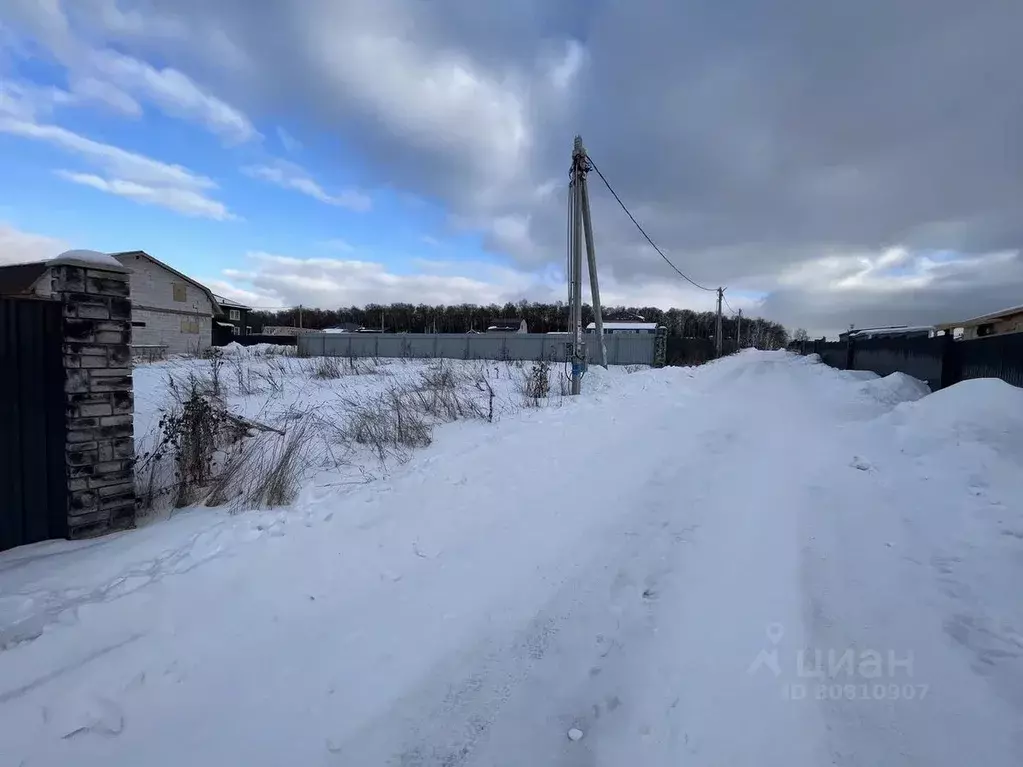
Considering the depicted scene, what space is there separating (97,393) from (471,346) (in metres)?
35.3

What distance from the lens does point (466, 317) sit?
99250 mm

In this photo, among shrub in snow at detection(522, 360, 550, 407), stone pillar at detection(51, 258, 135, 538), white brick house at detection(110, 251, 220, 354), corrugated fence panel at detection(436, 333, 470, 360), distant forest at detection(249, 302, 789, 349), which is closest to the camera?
stone pillar at detection(51, 258, 135, 538)

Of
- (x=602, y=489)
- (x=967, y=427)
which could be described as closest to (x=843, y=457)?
(x=967, y=427)

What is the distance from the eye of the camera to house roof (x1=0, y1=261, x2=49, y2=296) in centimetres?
500

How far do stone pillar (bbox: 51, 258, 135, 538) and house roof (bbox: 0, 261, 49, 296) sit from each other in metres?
1.45

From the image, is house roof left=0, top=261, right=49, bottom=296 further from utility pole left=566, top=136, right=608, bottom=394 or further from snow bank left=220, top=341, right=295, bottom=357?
snow bank left=220, top=341, right=295, bottom=357

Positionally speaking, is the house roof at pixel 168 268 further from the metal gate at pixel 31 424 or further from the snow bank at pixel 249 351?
the metal gate at pixel 31 424

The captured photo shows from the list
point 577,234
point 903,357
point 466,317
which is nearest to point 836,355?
point 903,357

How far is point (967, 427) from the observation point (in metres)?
6.61

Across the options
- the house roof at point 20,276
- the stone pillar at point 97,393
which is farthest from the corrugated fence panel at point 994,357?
the house roof at point 20,276

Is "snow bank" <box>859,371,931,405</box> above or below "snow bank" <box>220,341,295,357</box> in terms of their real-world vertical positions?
below

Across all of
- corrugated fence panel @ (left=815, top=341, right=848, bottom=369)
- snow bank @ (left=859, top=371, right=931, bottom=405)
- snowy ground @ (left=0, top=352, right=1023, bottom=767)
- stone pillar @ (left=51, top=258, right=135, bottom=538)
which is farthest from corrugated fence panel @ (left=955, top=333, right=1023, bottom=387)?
corrugated fence panel @ (left=815, top=341, right=848, bottom=369)

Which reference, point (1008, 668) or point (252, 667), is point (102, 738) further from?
point (1008, 668)

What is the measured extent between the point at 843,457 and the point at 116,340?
845cm
